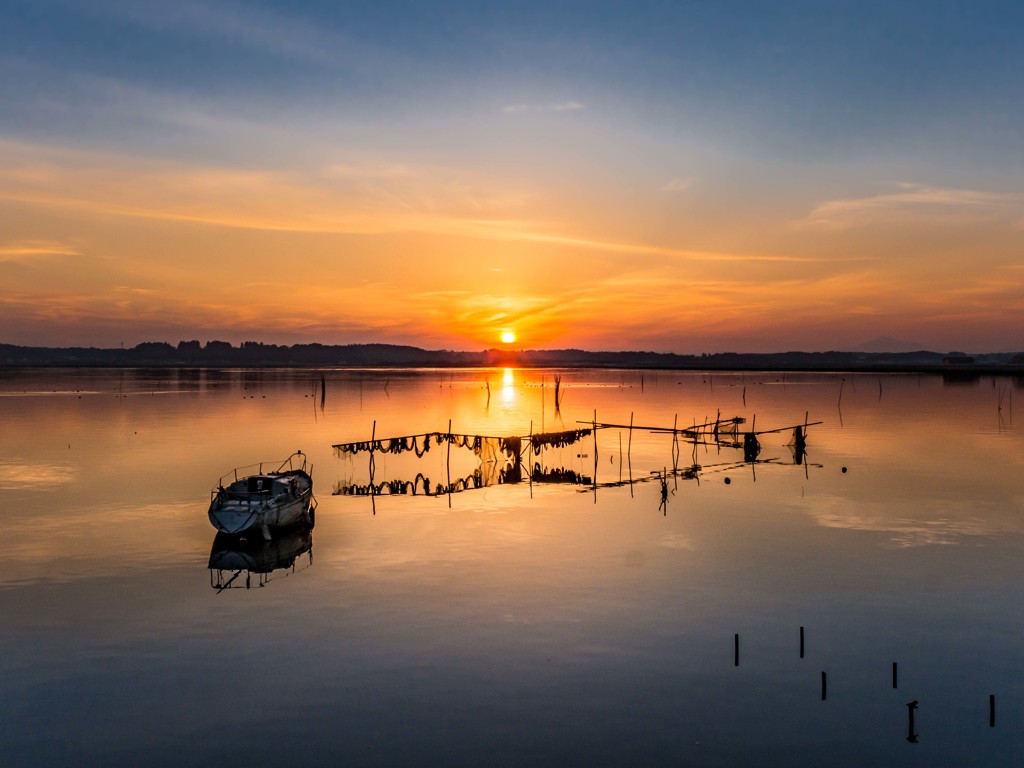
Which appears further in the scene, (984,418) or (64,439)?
(984,418)

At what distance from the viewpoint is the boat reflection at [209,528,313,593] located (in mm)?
36156

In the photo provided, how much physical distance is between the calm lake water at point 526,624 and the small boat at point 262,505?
4.63ft

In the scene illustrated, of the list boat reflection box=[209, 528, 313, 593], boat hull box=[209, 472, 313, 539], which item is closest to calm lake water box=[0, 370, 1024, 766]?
boat reflection box=[209, 528, 313, 593]

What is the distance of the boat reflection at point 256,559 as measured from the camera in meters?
36.2

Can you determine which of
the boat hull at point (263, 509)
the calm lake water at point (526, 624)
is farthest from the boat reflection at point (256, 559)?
the boat hull at point (263, 509)

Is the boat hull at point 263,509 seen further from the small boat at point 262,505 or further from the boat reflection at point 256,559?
the boat reflection at point 256,559

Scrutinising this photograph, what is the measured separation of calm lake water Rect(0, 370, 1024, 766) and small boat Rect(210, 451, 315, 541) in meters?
1.41

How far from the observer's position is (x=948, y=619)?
1180 inches

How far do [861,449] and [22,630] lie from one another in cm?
7592

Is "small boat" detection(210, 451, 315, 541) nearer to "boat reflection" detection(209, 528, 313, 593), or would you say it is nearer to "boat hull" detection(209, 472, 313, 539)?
"boat hull" detection(209, 472, 313, 539)

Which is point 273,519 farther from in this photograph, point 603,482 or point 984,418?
point 984,418

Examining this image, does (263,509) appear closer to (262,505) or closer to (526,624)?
(262,505)

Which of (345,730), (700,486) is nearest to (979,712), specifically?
(345,730)

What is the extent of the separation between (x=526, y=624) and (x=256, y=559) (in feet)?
55.5
